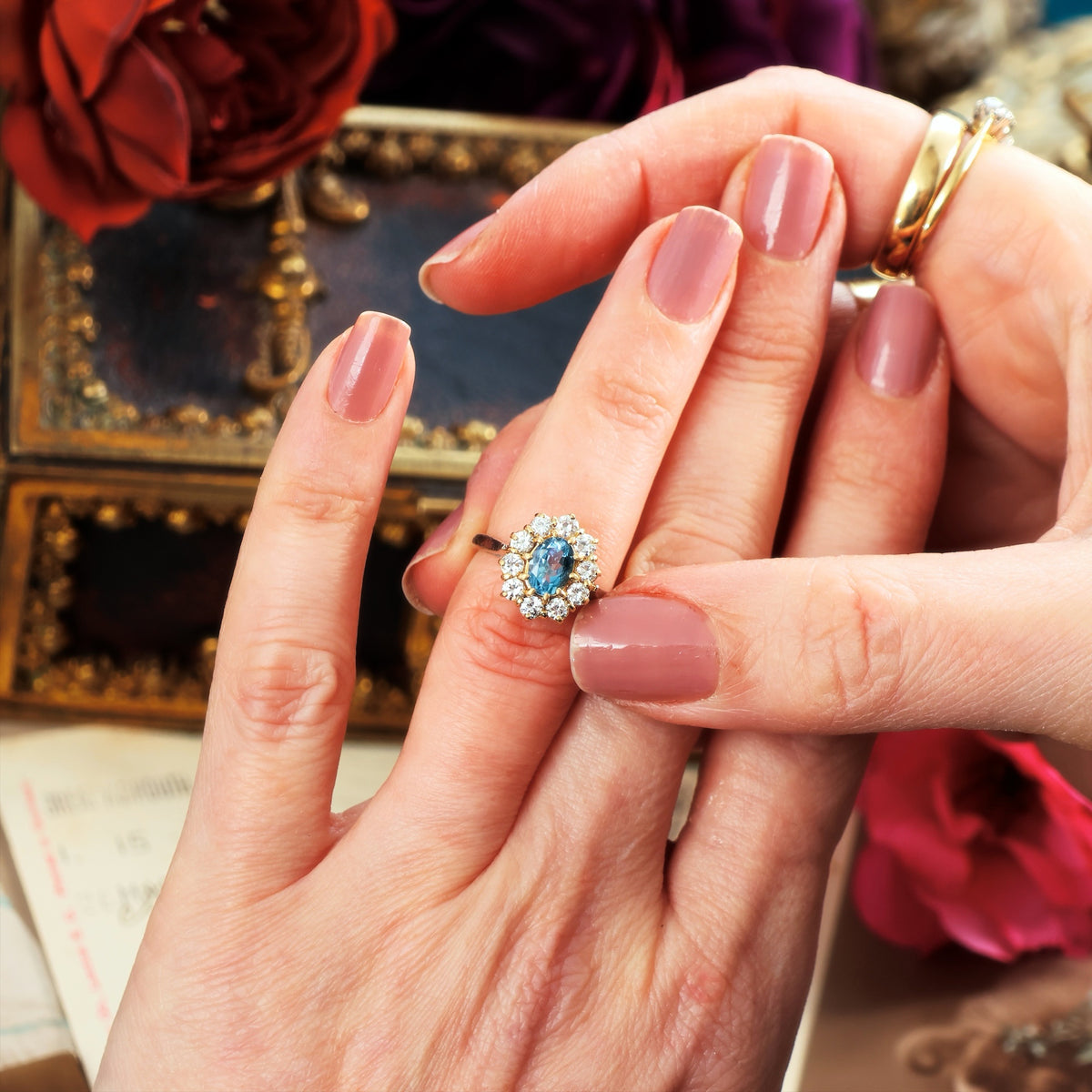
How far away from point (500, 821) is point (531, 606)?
0.46 feet

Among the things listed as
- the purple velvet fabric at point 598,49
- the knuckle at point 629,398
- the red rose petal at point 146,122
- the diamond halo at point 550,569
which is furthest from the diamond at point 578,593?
the purple velvet fabric at point 598,49

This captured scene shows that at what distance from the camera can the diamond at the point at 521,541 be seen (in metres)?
0.66

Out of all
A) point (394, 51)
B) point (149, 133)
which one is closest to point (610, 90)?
point (394, 51)

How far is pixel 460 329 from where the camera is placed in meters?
1.04

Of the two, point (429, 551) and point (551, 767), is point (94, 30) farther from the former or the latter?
point (551, 767)

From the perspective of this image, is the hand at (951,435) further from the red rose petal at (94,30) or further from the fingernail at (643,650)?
the red rose petal at (94,30)

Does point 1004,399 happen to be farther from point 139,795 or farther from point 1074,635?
point 139,795

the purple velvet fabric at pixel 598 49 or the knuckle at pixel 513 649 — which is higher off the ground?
the purple velvet fabric at pixel 598 49

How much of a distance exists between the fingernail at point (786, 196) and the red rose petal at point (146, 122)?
1.50 ft

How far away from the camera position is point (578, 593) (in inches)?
25.3

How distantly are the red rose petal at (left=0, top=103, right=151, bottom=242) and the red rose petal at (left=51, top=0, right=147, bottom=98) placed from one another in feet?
0.23

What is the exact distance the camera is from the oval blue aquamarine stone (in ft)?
2.11

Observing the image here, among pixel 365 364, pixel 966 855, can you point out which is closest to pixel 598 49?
pixel 365 364

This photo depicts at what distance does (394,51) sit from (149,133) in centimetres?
36
